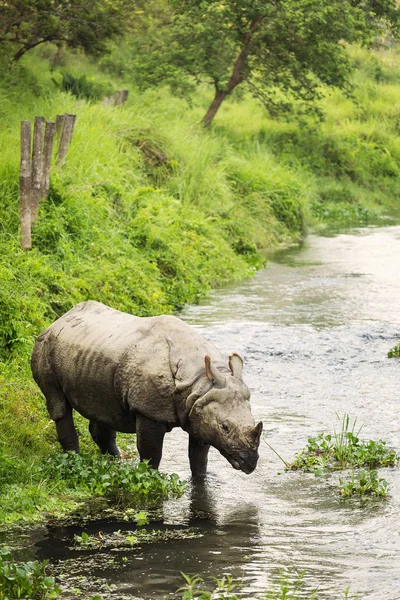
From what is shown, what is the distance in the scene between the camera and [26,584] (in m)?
5.61

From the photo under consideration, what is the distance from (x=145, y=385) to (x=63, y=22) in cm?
1680

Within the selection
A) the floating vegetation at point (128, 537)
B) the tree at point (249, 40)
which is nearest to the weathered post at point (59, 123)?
the floating vegetation at point (128, 537)

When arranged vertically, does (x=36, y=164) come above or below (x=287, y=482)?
above

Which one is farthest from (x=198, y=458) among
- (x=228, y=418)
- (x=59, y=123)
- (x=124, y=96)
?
(x=124, y=96)

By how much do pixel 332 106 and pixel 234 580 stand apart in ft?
104

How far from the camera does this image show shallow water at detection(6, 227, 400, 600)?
625cm

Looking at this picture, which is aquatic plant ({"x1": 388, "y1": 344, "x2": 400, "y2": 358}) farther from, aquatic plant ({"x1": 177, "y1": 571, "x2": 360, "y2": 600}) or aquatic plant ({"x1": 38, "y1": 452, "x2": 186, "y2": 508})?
aquatic plant ({"x1": 177, "y1": 571, "x2": 360, "y2": 600})

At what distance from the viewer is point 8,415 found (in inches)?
331

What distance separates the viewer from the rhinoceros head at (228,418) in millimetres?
7074

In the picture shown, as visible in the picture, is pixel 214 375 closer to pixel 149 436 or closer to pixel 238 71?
pixel 149 436

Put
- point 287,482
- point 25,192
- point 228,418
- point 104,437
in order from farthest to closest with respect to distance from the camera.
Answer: point 25,192 < point 104,437 < point 287,482 < point 228,418

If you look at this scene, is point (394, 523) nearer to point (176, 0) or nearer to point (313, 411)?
point (313, 411)

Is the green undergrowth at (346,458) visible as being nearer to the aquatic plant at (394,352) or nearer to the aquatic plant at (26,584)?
the aquatic plant at (26,584)

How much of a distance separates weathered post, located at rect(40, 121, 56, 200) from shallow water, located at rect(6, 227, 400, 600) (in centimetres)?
262
